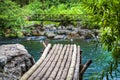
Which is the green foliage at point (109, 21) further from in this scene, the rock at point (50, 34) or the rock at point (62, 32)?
the rock at point (62, 32)

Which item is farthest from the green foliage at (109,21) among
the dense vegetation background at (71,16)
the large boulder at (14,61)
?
the large boulder at (14,61)

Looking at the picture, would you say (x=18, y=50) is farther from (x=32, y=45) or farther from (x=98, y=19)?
(x=32, y=45)

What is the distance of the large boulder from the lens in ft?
23.2

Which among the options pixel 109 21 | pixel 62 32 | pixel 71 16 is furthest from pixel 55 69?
pixel 71 16

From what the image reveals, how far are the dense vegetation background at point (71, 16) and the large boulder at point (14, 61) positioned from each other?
2112 mm

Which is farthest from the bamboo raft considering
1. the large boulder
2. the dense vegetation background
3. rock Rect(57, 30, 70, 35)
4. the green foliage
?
rock Rect(57, 30, 70, 35)

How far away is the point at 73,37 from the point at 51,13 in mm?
A: 7462

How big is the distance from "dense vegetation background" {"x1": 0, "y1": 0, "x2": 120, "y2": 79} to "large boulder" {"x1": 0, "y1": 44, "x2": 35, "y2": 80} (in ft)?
6.93

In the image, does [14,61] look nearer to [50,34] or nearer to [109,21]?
[109,21]

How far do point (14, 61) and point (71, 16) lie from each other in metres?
25.8

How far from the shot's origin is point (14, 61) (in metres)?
8.00

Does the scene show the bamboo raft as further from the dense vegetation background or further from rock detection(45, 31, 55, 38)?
rock detection(45, 31, 55, 38)

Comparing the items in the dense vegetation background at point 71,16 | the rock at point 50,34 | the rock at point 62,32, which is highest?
the dense vegetation background at point 71,16

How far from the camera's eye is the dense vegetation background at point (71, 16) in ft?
6.68
